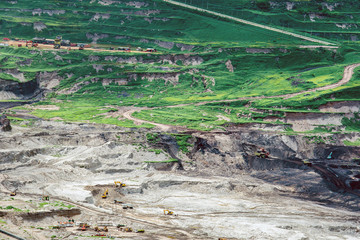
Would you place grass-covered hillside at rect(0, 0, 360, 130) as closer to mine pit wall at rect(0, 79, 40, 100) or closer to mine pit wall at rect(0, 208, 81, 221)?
mine pit wall at rect(0, 79, 40, 100)

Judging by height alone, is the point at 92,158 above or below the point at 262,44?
below

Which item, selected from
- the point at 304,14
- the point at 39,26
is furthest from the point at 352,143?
the point at 39,26

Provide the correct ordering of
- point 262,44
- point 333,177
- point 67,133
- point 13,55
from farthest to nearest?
point 262,44, point 13,55, point 67,133, point 333,177

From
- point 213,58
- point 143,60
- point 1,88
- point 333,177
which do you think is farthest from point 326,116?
point 1,88

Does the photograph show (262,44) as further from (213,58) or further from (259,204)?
(259,204)

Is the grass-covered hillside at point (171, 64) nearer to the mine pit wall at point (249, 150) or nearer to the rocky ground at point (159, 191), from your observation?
the mine pit wall at point (249, 150)

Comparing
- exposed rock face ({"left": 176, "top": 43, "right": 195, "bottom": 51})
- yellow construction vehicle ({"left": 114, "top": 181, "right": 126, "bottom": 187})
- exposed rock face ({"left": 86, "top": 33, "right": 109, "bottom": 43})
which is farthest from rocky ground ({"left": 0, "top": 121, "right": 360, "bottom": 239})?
exposed rock face ({"left": 86, "top": 33, "right": 109, "bottom": 43})

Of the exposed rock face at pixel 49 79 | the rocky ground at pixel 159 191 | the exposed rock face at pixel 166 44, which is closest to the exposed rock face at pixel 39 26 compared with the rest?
the exposed rock face at pixel 49 79
